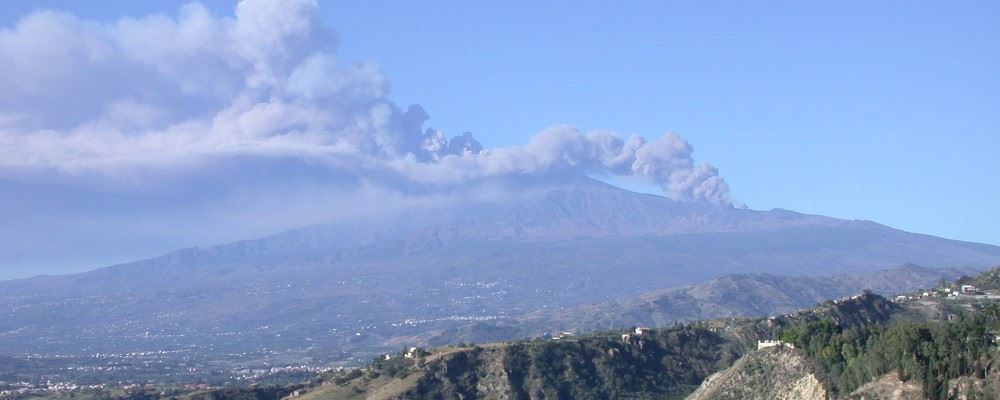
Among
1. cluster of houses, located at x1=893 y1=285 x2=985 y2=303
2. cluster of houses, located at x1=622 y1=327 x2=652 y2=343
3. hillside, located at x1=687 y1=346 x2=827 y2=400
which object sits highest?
cluster of houses, located at x1=893 y1=285 x2=985 y2=303

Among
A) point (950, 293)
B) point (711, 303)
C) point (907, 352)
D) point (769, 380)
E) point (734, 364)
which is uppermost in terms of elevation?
point (711, 303)

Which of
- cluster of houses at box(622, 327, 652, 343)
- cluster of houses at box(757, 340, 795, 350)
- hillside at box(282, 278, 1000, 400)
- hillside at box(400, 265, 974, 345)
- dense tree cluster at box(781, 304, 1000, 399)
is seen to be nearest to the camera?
dense tree cluster at box(781, 304, 1000, 399)

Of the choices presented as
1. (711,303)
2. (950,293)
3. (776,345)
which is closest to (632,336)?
(776,345)

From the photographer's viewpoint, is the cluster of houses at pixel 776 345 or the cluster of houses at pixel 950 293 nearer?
the cluster of houses at pixel 776 345

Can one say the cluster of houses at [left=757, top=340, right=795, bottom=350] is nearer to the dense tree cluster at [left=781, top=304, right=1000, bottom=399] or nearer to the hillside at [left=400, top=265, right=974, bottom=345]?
the dense tree cluster at [left=781, top=304, right=1000, bottom=399]

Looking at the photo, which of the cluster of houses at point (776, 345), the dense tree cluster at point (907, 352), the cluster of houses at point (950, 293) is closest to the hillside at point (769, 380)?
the cluster of houses at point (776, 345)

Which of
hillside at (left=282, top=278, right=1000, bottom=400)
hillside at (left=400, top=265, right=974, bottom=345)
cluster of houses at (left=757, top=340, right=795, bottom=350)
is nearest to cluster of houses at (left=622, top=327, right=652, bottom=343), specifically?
hillside at (left=282, top=278, right=1000, bottom=400)

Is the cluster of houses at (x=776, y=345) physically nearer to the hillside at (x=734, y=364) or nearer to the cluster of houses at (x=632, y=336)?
the hillside at (x=734, y=364)

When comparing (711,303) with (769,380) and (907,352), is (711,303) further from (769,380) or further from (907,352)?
(907,352)

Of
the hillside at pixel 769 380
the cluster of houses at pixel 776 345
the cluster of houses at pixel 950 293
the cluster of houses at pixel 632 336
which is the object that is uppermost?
the cluster of houses at pixel 950 293

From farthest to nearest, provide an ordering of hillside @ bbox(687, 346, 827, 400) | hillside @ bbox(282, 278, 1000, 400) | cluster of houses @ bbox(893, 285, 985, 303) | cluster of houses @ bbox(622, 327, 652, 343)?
cluster of houses @ bbox(893, 285, 985, 303) → cluster of houses @ bbox(622, 327, 652, 343) → hillside @ bbox(687, 346, 827, 400) → hillside @ bbox(282, 278, 1000, 400)

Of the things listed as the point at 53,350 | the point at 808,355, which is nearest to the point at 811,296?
the point at 53,350
